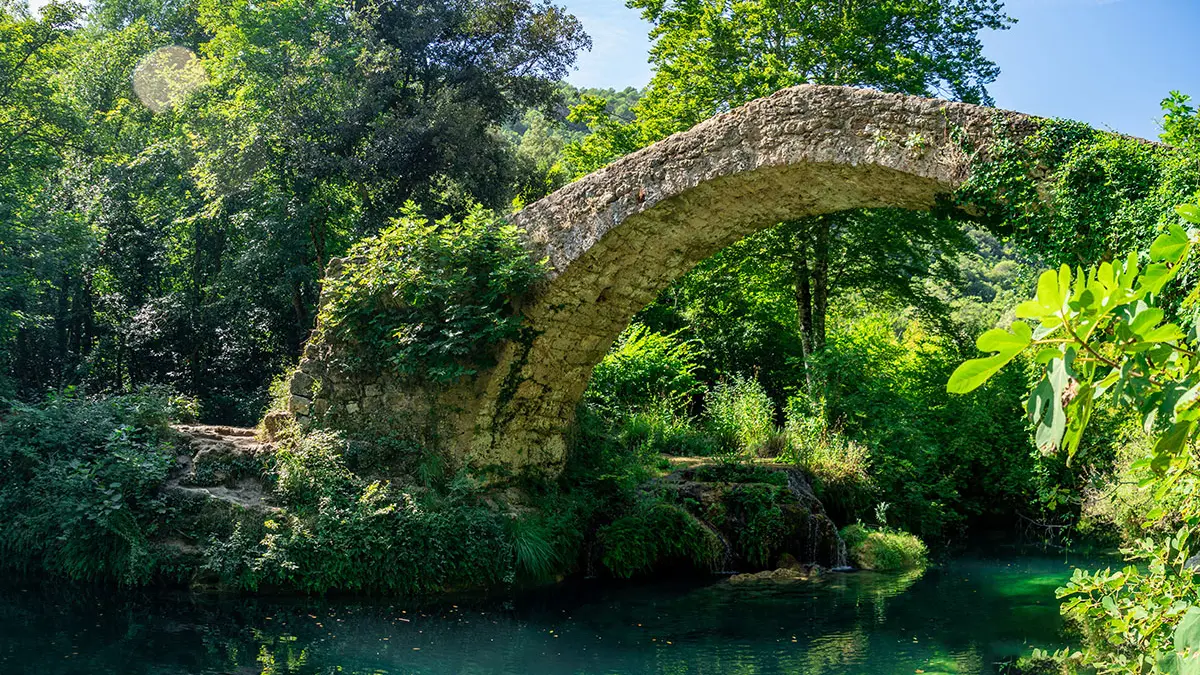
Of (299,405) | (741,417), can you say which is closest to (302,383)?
(299,405)

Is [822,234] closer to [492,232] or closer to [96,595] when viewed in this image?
[492,232]

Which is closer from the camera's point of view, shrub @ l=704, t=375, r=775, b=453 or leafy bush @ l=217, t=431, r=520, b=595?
leafy bush @ l=217, t=431, r=520, b=595

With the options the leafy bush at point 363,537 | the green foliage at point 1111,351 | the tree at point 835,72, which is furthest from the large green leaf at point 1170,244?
the tree at point 835,72

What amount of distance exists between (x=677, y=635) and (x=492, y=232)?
13.2 feet

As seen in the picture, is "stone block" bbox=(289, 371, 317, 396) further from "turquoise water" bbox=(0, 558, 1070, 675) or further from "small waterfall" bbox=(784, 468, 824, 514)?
"small waterfall" bbox=(784, 468, 824, 514)

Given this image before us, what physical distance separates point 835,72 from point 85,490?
33.2 feet

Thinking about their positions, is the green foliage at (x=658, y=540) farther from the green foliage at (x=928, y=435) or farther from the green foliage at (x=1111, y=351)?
the green foliage at (x=1111, y=351)

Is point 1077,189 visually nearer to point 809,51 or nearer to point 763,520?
point 763,520

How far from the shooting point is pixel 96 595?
7.36 metres

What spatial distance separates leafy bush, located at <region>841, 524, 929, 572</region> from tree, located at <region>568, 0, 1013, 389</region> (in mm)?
2773

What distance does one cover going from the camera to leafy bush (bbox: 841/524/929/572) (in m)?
9.27

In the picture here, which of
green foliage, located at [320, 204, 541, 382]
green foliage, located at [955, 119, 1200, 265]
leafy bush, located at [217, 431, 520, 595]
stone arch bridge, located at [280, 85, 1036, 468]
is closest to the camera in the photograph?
green foliage, located at [955, 119, 1200, 265]

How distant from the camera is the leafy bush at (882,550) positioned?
365 inches

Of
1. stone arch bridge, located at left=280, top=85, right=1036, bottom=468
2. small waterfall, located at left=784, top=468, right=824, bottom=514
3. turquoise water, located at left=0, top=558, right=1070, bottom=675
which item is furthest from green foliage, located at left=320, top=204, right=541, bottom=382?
small waterfall, located at left=784, top=468, right=824, bottom=514
